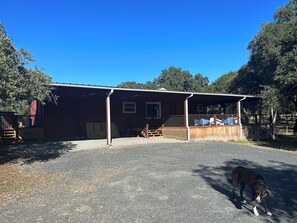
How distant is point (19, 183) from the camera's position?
6266 millimetres

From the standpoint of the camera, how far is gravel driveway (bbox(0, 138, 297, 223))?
4.00 meters

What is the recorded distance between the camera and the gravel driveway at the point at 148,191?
4000 millimetres

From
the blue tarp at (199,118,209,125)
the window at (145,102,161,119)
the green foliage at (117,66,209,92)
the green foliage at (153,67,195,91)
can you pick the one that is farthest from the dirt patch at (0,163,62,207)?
the green foliage at (153,67,195,91)

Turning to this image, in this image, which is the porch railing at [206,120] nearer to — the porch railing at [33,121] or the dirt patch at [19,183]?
the porch railing at [33,121]

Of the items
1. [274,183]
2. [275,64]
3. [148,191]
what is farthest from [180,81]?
[148,191]

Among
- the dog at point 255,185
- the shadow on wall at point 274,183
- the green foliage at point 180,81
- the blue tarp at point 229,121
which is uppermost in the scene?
the green foliage at point 180,81

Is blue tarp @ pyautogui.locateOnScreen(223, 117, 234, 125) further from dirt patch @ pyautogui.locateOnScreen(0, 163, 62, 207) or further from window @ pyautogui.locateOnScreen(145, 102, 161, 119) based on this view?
dirt patch @ pyautogui.locateOnScreen(0, 163, 62, 207)

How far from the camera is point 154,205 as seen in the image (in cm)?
441

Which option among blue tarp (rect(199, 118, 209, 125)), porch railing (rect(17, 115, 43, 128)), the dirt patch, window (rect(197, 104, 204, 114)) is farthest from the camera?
window (rect(197, 104, 204, 114))

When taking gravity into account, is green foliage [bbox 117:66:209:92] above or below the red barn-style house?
above

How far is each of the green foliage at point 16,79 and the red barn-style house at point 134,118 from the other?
658cm

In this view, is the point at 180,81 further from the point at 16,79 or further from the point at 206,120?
the point at 16,79

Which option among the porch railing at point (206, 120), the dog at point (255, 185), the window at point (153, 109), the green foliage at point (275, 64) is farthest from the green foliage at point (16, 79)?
the green foliage at point (275, 64)

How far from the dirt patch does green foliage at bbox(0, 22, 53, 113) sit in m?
1.97
